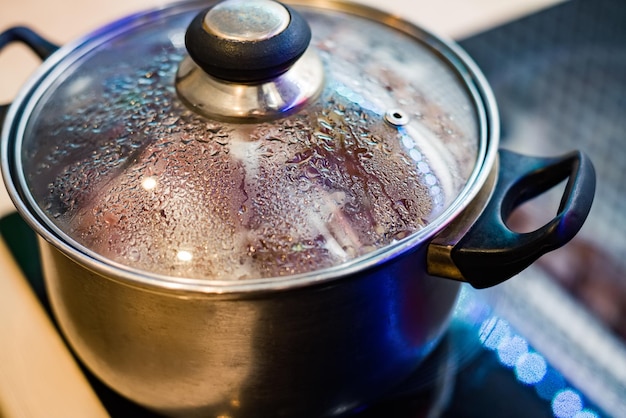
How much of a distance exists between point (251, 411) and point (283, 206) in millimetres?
207

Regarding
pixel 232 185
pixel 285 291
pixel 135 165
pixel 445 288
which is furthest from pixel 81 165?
pixel 445 288

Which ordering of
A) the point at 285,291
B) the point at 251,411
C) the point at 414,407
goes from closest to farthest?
the point at 285,291 < the point at 251,411 < the point at 414,407

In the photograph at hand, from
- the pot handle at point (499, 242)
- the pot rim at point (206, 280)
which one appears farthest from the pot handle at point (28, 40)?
the pot handle at point (499, 242)

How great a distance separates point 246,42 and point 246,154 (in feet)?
0.35

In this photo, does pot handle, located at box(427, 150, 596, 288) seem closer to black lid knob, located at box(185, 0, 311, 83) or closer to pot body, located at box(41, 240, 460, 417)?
pot body, located at box(41, 240, 460, 417)

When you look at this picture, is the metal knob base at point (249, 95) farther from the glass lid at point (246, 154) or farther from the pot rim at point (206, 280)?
the pot rim at point (206, 280)

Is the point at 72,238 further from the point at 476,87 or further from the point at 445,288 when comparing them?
the point at 476,87

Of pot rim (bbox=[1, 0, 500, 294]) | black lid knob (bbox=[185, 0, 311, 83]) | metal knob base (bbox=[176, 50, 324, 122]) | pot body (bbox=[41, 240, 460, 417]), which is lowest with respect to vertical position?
pot body (bbox=[41, 240, 460, 417])

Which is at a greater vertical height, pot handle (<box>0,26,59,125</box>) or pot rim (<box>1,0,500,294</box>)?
pot handle (<box>0,26,59,125</box>)

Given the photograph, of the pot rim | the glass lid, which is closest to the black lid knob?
the glass lid

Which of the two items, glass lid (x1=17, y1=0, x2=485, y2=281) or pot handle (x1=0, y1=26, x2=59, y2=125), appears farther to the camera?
pot handle (x1=0, y1=26, x2=59, y2=125)

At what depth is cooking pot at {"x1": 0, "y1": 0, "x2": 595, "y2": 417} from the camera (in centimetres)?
56

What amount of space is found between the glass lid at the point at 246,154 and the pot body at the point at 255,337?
0.11 ft

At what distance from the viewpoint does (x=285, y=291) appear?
20.7 inches
